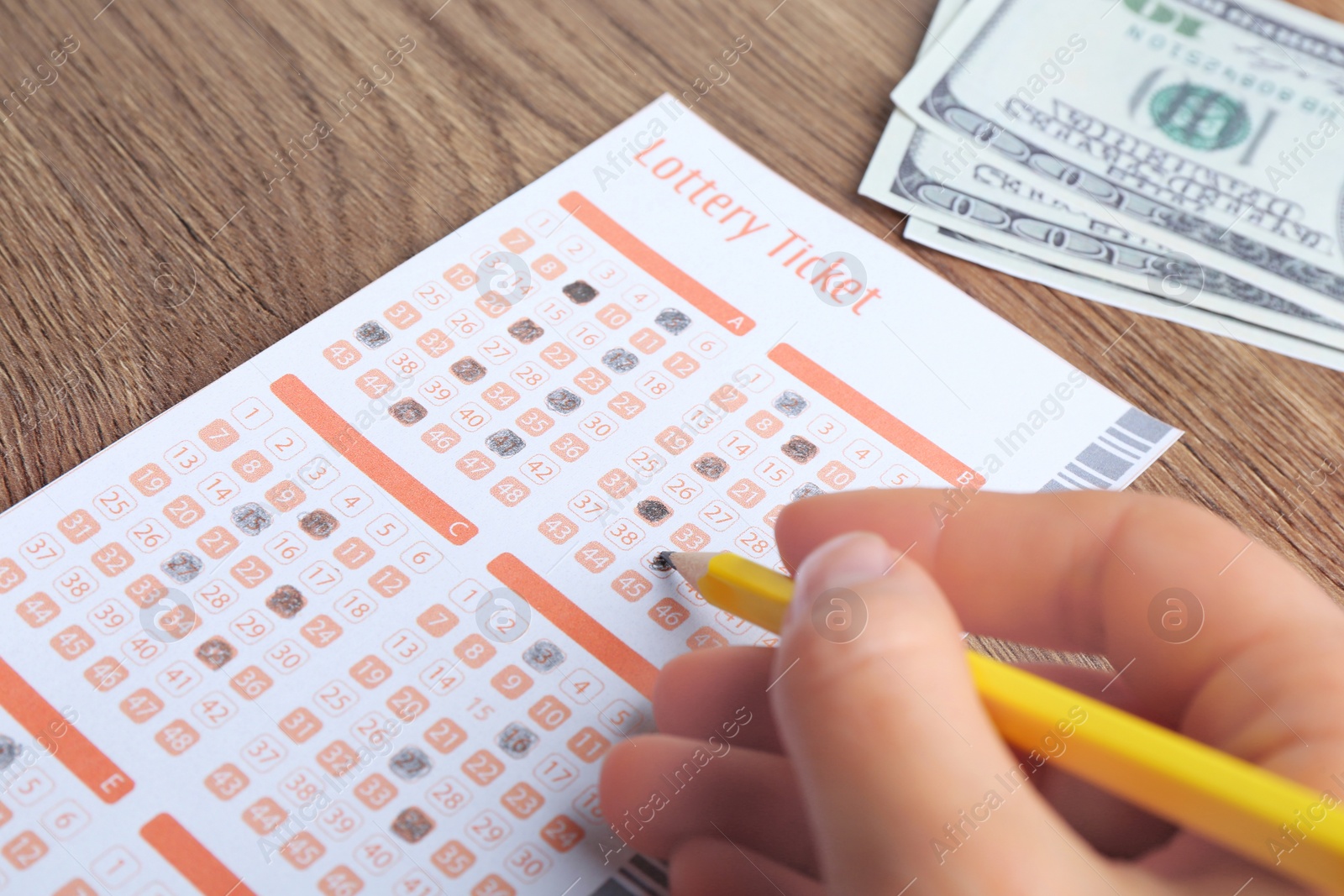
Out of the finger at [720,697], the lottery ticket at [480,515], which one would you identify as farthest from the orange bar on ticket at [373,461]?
the finger at [720,697]

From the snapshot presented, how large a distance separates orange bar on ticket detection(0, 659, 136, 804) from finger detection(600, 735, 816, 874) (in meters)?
0.16

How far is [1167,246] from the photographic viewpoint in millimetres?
539

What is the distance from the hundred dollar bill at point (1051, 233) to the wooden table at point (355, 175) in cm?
2

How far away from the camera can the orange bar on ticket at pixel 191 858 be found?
335 mm

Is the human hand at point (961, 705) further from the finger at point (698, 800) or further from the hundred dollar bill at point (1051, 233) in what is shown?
the hundred dollar bill at point (1051, 233)

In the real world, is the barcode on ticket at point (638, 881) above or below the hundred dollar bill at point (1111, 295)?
below

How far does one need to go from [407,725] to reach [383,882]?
2.0 inches

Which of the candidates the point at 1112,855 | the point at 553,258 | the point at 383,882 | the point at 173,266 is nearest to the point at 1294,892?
the point at 1112,855

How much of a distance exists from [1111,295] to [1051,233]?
0.05 meters

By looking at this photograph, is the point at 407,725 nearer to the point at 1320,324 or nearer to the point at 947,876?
the point at 947,876

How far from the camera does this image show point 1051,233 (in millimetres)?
538

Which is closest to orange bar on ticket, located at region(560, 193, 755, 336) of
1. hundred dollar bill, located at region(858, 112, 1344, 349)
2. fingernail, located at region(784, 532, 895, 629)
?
hundred dollar bill, located at region(858, 112, 1344, 349)

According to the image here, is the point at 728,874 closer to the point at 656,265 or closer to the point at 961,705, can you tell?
the point at 961,705

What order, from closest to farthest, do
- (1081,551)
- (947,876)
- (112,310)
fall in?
(947,876)
(1081,551)
(112,310)
